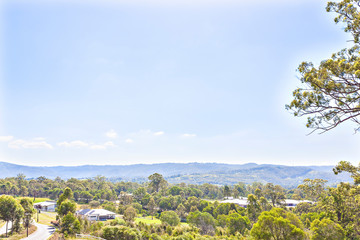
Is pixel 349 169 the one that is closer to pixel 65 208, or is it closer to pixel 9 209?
pixel 65 208

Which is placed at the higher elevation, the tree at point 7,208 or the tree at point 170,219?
the tree at point 7,208

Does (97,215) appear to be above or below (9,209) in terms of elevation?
below

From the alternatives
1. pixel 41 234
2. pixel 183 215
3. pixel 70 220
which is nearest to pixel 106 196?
pixel 183 215

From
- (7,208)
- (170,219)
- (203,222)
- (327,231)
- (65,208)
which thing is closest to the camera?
(327,231)

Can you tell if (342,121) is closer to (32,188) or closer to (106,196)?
(106,196)

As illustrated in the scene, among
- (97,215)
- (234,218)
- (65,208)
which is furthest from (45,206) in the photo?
(234,218)

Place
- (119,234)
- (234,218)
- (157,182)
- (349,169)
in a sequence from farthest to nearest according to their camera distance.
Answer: (157,182) → (234,218) → (119,234) → (349,169)

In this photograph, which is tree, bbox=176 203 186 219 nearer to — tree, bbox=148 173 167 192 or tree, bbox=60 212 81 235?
tree, bbox=148 173 167 192

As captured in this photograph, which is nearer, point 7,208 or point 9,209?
point 7,208

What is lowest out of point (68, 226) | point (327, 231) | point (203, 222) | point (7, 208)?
Result: point (203, 222)

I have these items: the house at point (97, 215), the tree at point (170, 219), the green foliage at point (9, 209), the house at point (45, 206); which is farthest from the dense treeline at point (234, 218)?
the house at point (45, 206)

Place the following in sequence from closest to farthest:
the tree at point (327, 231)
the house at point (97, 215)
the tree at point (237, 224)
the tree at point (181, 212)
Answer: the tree at point (327, 231) → the tree at point (237, 224) → the house at point (97, 215) → the tree at point (181, 212)

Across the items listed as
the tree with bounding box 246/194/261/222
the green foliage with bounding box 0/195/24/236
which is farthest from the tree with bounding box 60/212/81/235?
the tree with bounding box 246/194/261/222

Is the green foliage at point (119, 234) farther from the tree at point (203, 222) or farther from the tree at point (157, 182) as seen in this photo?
the tree at point (157, 182)
